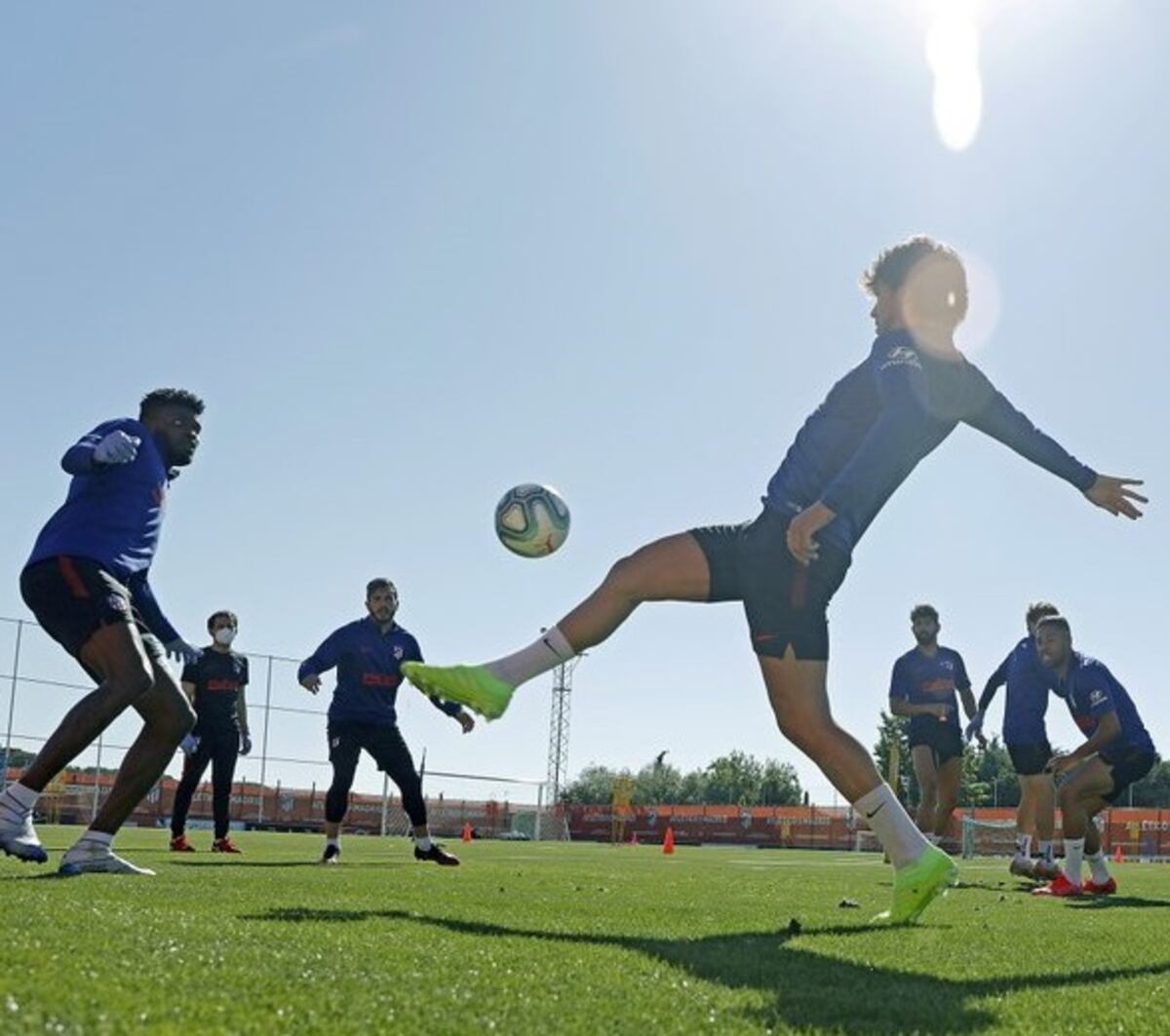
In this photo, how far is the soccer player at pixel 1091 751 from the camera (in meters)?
9.23

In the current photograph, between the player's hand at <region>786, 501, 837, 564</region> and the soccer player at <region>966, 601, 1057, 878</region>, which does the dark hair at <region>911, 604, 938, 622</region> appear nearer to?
the soccer player at <region>966, 601, 1057, 878</region>

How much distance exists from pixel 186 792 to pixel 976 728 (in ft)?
24.5

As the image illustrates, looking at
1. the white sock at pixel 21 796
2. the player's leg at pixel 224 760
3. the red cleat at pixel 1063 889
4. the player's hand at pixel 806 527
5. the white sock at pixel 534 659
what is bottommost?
the red cleat at pixel 1063 889

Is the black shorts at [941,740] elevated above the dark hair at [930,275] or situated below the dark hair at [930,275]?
below

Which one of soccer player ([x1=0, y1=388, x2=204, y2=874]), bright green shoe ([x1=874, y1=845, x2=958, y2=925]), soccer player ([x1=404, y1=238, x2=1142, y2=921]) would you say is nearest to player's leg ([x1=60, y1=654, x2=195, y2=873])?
soccer player ([x1=0, y1=388, x2=204, y2=874])

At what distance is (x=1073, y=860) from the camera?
9.13m

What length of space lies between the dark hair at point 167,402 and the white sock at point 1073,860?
642 centimetres

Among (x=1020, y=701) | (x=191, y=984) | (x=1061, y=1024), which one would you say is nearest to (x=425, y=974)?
(x=191, y=984)

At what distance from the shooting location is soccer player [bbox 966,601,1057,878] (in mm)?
11523

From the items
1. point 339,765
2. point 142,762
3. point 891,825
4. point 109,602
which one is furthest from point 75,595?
point 339,765

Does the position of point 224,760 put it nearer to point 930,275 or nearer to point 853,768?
point 853,768

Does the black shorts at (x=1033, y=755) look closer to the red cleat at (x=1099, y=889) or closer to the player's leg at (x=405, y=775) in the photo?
the red cleat at (x=1099, y=889)

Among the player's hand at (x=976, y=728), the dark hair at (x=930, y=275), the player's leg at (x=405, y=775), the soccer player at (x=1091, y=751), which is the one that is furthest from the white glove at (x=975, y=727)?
the dark hair at (x=930, y=275)

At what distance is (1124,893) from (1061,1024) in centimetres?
716
